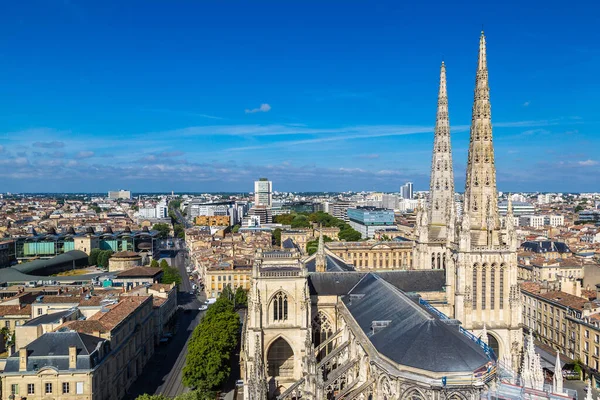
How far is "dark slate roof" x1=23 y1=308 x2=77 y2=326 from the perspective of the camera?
166ft

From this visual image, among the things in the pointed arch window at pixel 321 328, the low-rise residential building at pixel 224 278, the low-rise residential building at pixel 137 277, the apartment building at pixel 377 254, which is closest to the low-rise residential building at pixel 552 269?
the apartment building at pixel 377 254

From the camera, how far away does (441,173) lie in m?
53.7

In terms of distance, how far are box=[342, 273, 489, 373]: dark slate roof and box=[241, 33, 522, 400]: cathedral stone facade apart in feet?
0.34

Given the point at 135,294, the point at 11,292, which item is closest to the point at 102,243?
the point at 11,292

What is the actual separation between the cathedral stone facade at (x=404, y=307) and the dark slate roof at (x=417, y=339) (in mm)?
104

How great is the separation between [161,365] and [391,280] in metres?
30.7

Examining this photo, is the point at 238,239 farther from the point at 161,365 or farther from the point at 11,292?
the point at 161,365

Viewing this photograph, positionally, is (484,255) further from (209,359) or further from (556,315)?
(209,359)

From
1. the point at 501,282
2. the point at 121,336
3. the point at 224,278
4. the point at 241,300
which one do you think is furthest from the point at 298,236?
the point at 501,282

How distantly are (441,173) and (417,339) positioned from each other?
89.5ft

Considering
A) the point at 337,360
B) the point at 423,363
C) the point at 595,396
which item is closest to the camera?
the point at 423,363

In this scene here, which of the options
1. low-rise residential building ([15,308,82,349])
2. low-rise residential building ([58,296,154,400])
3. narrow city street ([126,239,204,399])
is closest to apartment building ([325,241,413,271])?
narrow city street ([126,239,204,399])

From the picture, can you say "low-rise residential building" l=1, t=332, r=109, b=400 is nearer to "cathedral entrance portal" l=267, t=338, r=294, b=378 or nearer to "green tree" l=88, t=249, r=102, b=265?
"cathedral entrance portal" l=267, t=338, r=294, b=378

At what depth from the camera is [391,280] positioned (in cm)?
5228
